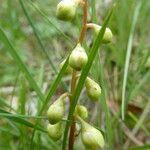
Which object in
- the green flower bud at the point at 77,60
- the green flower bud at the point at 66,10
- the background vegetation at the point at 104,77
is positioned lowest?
the background vegetation at the point at 104,77

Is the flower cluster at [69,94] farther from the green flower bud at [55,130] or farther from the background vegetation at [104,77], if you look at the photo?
the background vegetation at [104,77]

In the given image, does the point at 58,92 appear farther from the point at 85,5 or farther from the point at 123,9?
the point at 85,5

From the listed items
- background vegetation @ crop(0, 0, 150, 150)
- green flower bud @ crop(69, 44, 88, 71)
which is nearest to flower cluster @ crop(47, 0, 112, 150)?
green flower bud @ crop(69, 44, 88, 71)

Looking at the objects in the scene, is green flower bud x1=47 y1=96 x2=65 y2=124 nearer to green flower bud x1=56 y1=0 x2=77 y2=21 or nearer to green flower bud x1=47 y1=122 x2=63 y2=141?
green flower bud x1=47 y1=122 x2=63 y2=141

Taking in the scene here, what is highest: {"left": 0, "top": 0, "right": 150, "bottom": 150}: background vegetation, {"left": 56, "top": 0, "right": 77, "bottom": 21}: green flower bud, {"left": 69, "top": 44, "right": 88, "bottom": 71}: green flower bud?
{"left": 56, "top": 0, "right": 77, "bottom": 21}: green flower bud

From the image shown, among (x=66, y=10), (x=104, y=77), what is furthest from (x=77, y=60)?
(x=104, y=77)

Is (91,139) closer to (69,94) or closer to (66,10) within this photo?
(69,94)

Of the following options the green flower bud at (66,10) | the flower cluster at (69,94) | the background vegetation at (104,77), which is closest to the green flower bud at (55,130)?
the flower cluster at (69,94)

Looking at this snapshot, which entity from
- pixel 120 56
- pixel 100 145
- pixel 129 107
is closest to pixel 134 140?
pixel 129 107

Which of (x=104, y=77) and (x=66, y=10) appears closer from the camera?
(x=66, y=10)
